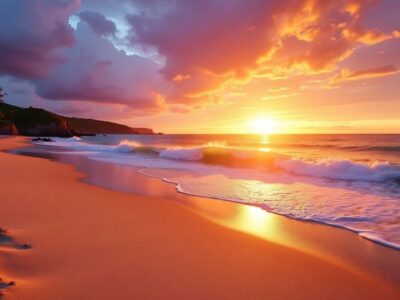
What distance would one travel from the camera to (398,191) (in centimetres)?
1023

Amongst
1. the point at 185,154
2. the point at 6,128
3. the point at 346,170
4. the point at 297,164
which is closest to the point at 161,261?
the point at 346,170

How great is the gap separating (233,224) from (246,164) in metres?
13.9

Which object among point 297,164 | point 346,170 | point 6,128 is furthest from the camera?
point 6,128

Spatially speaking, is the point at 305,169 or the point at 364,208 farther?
the point at 305,169

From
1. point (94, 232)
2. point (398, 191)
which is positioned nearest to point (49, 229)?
point (94, 232)

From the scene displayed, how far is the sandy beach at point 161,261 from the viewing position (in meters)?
3.16

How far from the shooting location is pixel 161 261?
12.8 feet

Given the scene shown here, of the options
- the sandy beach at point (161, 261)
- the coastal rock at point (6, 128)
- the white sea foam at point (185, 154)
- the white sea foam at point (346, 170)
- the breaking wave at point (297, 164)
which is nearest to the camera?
the sandy beach at point (161, 261)

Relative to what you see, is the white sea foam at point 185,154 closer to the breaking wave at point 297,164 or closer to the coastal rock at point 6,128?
the breaking wave at point 297,164

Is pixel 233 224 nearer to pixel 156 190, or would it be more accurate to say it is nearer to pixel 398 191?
pixel 156 190

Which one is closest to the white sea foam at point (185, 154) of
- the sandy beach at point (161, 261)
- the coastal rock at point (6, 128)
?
the sandy beach at point (161, 261)

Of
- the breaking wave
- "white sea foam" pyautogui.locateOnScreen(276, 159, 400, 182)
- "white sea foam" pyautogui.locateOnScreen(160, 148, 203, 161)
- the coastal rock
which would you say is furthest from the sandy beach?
the coastal rock

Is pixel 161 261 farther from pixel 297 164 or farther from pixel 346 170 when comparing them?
pixel 297 164

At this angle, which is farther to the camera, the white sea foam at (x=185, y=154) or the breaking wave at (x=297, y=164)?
the white sea foam at (x=185, y=154)
